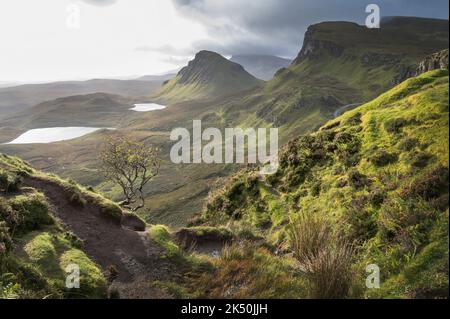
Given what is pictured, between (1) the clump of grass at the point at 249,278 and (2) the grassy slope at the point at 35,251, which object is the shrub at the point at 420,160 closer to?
(1) the clump of grass at the point at 249,278

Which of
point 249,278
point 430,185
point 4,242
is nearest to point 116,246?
point 4,242

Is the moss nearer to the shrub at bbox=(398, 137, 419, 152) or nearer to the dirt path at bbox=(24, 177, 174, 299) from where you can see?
the dirt path at bbox=(24, 177, 174, 299)

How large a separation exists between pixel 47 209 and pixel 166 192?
14879cm

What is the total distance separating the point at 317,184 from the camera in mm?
25516

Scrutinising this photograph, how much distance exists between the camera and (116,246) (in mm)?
15477

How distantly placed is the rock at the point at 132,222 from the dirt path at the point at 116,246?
3.68 ft

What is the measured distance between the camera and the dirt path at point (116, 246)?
12.2 metres

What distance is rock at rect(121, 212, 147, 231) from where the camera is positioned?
1895 cm

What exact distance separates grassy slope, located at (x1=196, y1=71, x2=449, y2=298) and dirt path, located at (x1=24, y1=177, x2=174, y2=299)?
2.46 meters

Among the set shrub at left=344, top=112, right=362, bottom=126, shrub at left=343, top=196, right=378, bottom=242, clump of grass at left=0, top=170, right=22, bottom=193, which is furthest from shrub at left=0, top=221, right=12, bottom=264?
shrub at left=344, top=112, right=362, bottom=126

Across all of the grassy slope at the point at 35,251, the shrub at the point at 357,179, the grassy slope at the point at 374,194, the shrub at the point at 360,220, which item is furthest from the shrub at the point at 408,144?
the grassy slope at the point at 35,251

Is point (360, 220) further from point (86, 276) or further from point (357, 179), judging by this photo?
point (86, 276)

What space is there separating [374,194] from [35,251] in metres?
14.3
